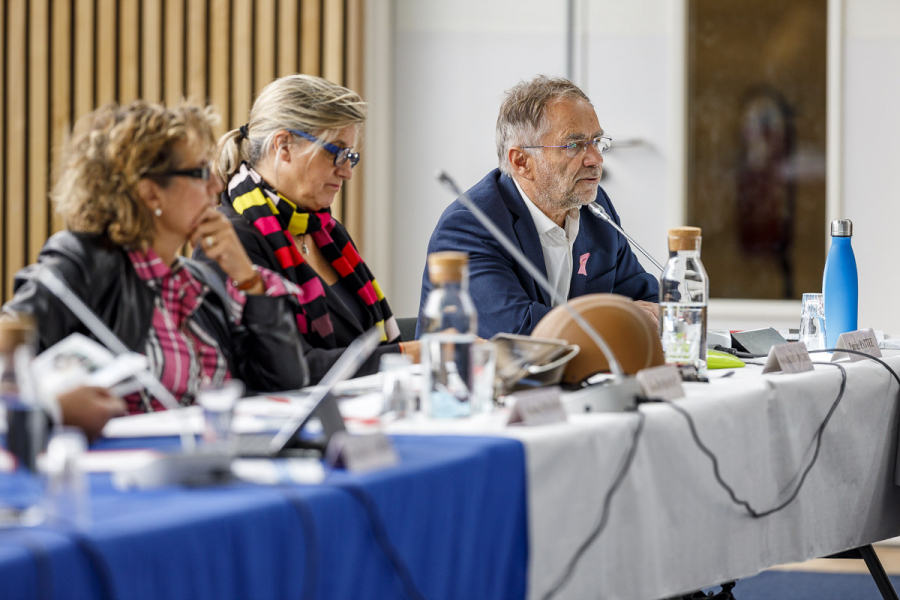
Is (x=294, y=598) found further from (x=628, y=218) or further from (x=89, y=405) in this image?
(x=628, y=218)

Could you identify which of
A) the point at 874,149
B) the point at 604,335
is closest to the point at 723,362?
the point at 604,335

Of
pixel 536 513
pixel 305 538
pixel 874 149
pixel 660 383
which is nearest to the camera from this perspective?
pixel 305 538

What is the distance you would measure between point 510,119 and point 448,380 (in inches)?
57.7

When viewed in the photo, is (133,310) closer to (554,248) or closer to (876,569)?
(554,248)

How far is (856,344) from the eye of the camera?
1922 millimetres

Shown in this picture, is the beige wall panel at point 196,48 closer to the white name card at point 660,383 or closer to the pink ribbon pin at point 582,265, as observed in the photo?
the pink ribbon pin at point 582,265

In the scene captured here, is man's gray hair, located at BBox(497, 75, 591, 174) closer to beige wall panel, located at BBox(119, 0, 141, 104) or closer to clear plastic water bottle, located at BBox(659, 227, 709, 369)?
clear plastic water bottle, located at BBox(659, 227, 709, 369)

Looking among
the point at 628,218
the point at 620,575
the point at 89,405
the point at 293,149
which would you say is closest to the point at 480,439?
the point at 620,575

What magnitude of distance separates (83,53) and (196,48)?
0.43 m

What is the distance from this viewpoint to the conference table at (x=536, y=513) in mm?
765

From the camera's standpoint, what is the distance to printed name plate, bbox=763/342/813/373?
1.68m

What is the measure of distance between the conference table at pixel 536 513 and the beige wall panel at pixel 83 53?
10.1ft

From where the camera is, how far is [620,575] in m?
1.21

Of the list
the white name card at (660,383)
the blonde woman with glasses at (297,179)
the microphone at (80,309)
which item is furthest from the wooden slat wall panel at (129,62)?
the white name card at (660,383)
